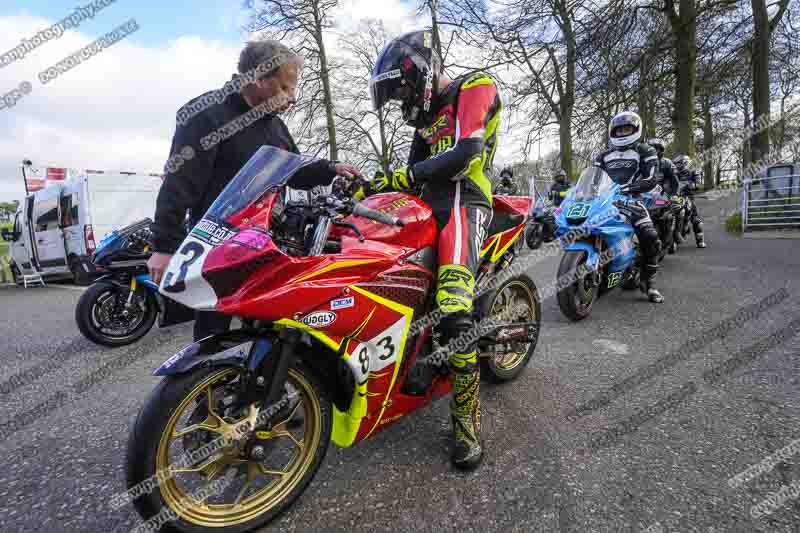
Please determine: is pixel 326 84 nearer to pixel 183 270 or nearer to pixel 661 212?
pixel 661 212

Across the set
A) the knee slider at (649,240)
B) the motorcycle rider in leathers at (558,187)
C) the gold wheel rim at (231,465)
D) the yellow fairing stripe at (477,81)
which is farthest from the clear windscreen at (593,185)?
the motorcycle rider in leathers at (558,187)

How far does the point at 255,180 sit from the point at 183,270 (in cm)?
44

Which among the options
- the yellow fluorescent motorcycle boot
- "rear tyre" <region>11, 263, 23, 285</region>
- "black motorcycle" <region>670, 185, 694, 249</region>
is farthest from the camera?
"rear tyre" <region>11, 263, 23, 285</region>

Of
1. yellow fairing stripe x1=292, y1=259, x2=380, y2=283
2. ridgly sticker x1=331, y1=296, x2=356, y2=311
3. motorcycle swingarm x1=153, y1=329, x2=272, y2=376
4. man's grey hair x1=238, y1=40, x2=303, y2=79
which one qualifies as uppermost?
man's grey hair x1=238, y1=40, x2=303, y2=79

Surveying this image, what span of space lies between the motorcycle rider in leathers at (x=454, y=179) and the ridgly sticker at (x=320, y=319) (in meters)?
0.65

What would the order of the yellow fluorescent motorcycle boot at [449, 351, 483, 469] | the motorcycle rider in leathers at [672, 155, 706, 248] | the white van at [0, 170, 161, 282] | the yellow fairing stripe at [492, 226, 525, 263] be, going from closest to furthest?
the yellow fluorescent motorcycle boot at [449, 351, 483, 469], the yellow fairing stripe at [492, 226, 525, 263], the motorcycle rider in leathers at [672, 155, 706, 248], the white van at [0, 170, 161, 282]

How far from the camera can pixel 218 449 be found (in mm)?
1716

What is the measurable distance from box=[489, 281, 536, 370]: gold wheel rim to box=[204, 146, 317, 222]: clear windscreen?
62.8 inches

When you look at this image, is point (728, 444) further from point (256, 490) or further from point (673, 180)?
point (673, 180)

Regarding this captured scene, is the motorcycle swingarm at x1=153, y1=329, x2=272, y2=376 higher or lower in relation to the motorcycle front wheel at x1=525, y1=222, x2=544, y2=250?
higher

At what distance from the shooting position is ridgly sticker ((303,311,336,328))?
167cm

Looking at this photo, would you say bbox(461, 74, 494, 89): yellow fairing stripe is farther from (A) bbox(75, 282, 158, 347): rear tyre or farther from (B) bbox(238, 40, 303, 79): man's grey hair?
(A) bbox(75, 282, 158, 347): rear tyre

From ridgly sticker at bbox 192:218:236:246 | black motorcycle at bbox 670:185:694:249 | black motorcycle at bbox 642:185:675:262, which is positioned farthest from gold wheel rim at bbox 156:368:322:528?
black motorcycle at bbox 670:185:694:249

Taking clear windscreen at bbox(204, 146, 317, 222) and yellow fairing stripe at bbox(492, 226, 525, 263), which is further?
yellow fairing stripe at bbox(492, 226, 525, 263)
